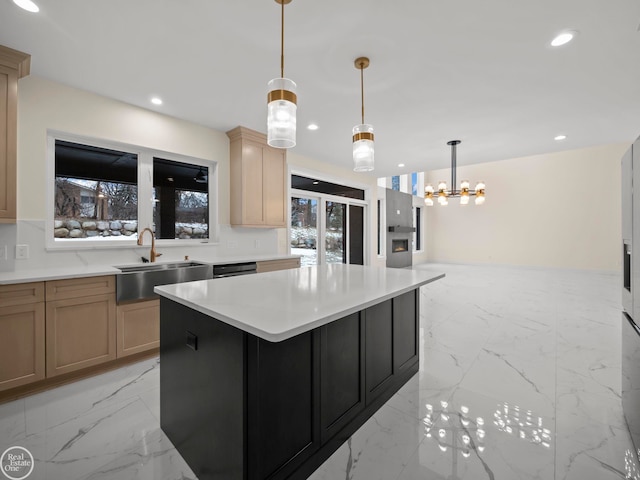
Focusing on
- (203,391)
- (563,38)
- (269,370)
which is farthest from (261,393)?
(563,38)

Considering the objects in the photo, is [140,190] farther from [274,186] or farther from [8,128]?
[274,186]

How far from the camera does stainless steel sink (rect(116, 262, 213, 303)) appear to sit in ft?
8.31

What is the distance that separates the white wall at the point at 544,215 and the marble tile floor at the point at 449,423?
5994 mm

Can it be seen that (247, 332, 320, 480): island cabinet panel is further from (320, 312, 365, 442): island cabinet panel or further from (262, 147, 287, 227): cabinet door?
(262, 147, 287, 227): cabinet door

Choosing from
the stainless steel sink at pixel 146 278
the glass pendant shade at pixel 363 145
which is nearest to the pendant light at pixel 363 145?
the glass pendant shade at pixel 363 145

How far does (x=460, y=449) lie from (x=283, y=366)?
1.16m

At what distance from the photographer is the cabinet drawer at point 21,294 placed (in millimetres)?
2025

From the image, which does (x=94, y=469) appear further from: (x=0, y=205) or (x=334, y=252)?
(x=334, y=252)

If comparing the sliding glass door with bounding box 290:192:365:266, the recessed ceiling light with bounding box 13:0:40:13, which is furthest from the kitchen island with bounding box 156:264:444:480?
the sliding glass door with bounding box 290:192:365:266

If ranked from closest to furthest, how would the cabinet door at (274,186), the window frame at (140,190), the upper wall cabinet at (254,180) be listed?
the window frame at (140,190) < the upper wall cabinet at (254,180) < the cabinet door at (274,186)

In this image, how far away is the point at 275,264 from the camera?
3922 millimetres

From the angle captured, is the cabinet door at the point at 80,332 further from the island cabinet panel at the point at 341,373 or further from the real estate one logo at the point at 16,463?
the island cabinet panel at the point at 341,373

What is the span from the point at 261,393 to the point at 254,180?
126 inches

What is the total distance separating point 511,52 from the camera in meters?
2.27
